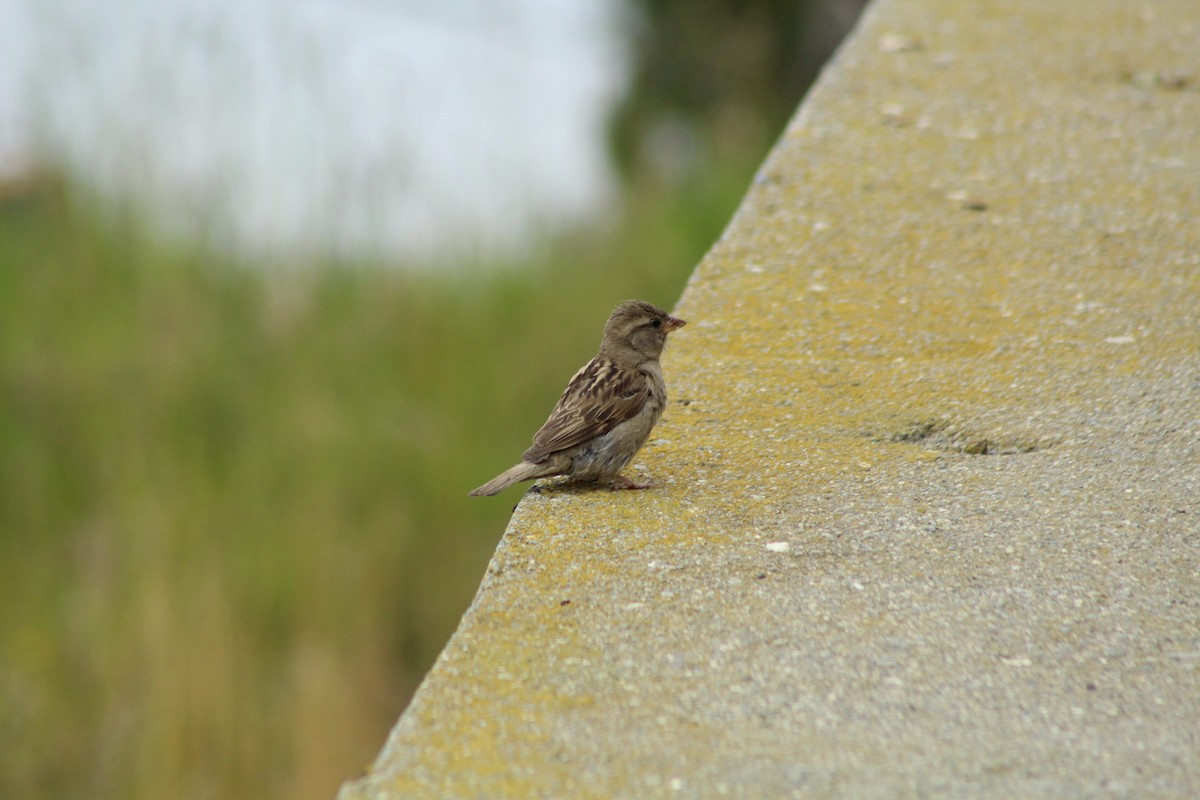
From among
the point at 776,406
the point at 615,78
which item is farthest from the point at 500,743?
the point at 615,78

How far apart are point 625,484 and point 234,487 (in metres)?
2.57

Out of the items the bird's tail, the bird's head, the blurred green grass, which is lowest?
the blurred green grass

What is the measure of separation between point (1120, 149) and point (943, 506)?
217 cm

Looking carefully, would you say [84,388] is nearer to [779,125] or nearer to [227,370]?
[227,370]

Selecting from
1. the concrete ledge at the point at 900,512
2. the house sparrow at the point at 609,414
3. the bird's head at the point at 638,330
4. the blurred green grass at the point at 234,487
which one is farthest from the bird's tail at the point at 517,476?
the blurred green grass at the point at 234,487

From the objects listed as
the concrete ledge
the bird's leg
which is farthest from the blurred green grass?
the bird's leg

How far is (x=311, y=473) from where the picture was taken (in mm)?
5266

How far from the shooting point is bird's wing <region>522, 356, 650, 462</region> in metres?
3.13

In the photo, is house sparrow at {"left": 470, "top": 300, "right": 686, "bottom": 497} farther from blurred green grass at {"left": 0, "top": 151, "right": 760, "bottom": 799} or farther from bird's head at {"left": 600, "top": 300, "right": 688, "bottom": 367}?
blurred green grass at {"left": 0, "top": 151, "right": 760, "bottom": 799}

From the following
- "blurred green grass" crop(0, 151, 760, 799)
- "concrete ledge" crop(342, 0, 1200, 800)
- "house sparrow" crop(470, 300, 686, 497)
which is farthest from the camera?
"blurred green grass" crop(0, 151, 760, 799)

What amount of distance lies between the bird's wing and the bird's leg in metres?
0.11

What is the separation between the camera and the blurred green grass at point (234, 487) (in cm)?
471

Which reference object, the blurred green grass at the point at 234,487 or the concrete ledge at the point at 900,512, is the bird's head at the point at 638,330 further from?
the blurred green grass at the point at 234,487

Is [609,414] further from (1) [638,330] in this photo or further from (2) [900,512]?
(2) [900,512]
